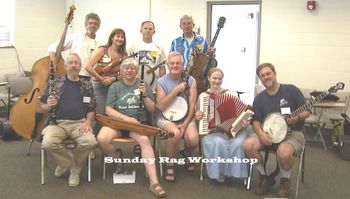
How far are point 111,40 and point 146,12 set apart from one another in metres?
2.96

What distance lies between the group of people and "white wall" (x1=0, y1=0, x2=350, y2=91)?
2613 mm

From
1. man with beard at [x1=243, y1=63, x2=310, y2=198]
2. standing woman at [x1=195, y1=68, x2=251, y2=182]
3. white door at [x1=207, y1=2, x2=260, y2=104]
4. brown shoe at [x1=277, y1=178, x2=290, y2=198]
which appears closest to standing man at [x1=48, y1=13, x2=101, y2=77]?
standing woman at [x1=195, y1=68, x2=251, y2=182]

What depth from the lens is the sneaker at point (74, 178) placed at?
10.9 ft

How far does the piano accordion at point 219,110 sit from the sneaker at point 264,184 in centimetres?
51

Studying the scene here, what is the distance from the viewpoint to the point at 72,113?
3.39 metres

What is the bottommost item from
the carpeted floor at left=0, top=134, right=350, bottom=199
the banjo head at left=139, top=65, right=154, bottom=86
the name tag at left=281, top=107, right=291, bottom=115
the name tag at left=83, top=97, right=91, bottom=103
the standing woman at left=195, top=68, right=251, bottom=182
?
the carpeted floor at left=0, top=134, right=350, bottom=199

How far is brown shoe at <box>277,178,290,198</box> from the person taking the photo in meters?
3.16

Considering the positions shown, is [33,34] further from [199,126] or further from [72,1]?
[199,126]

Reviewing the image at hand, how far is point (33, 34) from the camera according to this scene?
6566 mm

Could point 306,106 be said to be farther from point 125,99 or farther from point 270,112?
point 125,99

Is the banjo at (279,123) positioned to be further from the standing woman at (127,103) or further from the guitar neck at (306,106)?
the standing woman at (127,103)

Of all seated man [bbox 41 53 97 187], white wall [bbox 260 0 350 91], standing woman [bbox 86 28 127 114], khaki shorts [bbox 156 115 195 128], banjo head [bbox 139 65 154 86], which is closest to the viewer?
seated man [bbox 41 53 97 187]

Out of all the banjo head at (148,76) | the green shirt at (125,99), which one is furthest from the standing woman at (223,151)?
the banjo head at (148,76)

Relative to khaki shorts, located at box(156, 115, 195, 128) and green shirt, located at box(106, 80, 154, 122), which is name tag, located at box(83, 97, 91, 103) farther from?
khaki shorts, located at box(156, 115, 195, 128)
